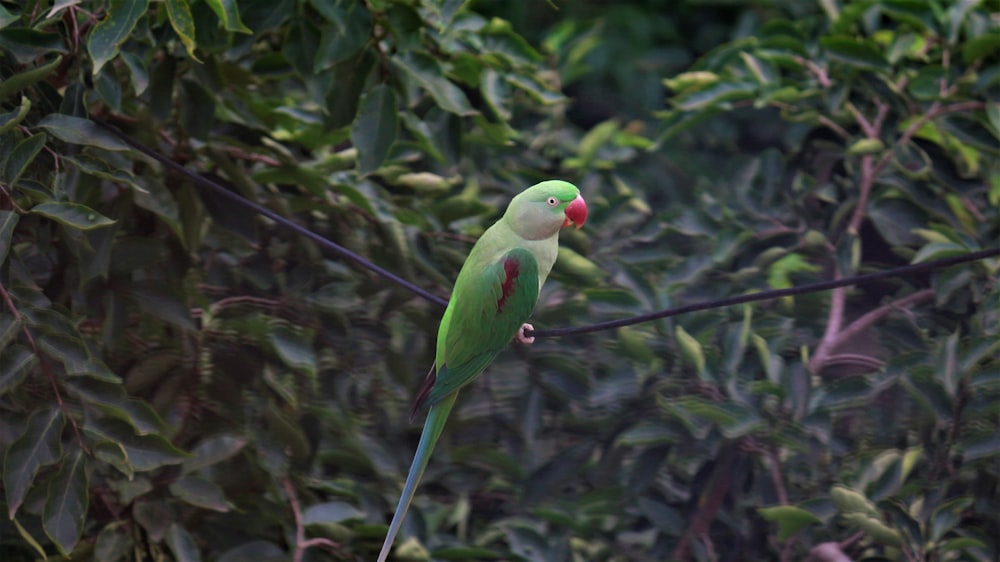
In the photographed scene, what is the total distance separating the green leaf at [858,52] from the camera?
2529 millimetres

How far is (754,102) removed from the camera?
2777mm

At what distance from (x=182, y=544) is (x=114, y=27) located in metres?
0.93

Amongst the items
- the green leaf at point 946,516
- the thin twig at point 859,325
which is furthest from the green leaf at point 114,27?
the green leaf at point 946,516

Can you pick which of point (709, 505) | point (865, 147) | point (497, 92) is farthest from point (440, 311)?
point (865, 147)

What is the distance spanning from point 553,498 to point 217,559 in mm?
771

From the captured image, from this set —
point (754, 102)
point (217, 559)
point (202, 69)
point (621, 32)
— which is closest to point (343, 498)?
point (217, 559)

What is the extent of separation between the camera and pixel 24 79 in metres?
1.72

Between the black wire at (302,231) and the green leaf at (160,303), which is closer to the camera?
the black wire at (302,231)

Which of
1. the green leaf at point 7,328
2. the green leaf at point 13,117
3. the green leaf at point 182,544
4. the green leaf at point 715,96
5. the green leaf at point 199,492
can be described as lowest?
the green leaf at point 182,544

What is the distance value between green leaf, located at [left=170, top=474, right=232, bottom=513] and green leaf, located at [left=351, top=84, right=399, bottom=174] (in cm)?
64

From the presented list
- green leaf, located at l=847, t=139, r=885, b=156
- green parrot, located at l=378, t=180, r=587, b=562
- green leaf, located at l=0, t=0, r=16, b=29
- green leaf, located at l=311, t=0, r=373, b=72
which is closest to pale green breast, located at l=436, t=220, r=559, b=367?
green parrot, located at l=378, t=180, r=587, b=562

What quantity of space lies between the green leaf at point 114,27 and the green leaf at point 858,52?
1565 mm

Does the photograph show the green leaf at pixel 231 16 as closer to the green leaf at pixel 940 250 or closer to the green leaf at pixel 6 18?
Result: the green leaf at pixel 6 18

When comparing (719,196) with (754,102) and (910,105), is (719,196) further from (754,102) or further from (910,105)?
(910,105)
